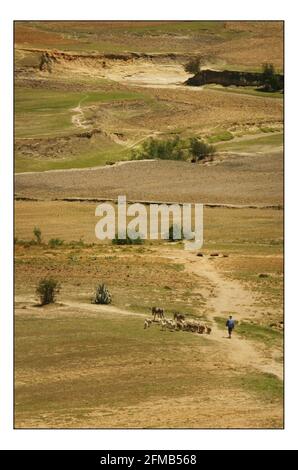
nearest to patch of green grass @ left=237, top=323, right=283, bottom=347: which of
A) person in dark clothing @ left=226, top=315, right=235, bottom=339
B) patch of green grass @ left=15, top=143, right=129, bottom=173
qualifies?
person in dark clothing @ left=226, top=315, right=235, bottom=339

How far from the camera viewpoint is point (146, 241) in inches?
2265

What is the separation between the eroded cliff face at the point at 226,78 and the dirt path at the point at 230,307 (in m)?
24.0

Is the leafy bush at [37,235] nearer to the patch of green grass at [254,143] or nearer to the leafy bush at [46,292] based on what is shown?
the leafy bush at [46,292]

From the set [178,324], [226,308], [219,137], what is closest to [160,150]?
[219,137]

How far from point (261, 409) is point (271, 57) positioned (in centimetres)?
3931

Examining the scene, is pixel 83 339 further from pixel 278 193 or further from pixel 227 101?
pixel 227 101

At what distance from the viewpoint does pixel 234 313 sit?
47781mm

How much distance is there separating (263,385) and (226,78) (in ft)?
132

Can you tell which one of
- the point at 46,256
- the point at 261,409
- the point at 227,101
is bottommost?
the point at 261,409

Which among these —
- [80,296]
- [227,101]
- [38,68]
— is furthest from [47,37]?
[80,296]

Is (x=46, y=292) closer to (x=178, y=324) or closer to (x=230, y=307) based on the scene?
(x=178, y=324)

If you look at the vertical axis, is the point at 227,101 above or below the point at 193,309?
above

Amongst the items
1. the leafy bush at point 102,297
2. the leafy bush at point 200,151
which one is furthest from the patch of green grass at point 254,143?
the leafy bush at point 102,297

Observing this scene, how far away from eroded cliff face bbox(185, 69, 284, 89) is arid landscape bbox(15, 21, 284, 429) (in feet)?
1.15
